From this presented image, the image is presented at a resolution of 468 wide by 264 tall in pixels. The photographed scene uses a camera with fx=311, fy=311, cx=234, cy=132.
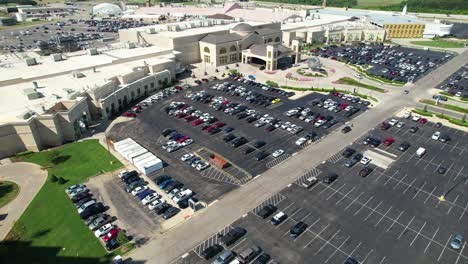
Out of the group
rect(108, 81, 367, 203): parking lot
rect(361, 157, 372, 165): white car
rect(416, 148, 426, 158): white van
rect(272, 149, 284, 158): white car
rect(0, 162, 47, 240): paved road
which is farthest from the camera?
rect(272, 149, 284, 158): white car

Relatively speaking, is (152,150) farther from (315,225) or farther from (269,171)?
(315,225)

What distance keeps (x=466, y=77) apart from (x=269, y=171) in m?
112

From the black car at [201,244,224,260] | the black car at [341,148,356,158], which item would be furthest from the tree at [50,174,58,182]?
the black car at [341,148,356,158]

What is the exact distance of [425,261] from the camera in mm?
46562

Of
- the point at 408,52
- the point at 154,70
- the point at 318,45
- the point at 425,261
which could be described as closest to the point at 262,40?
the point at 318,45

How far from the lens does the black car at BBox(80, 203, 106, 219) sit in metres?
55.3

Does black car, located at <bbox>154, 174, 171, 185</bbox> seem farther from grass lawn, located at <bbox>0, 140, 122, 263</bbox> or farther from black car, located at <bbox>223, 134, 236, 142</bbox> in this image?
black car, located at <bbox>223, 134, 236, 142</bbox>

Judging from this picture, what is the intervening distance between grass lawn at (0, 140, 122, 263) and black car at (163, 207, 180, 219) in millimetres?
11259

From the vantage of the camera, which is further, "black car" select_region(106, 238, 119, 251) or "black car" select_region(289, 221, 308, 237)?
"black car" select_region(289, 221, 308, 237)

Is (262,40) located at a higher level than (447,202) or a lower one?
higher

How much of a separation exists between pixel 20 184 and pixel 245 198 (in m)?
47.4

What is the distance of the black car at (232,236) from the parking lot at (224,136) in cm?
955

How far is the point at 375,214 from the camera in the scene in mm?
55688

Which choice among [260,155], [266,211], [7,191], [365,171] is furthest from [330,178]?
[7,191]
